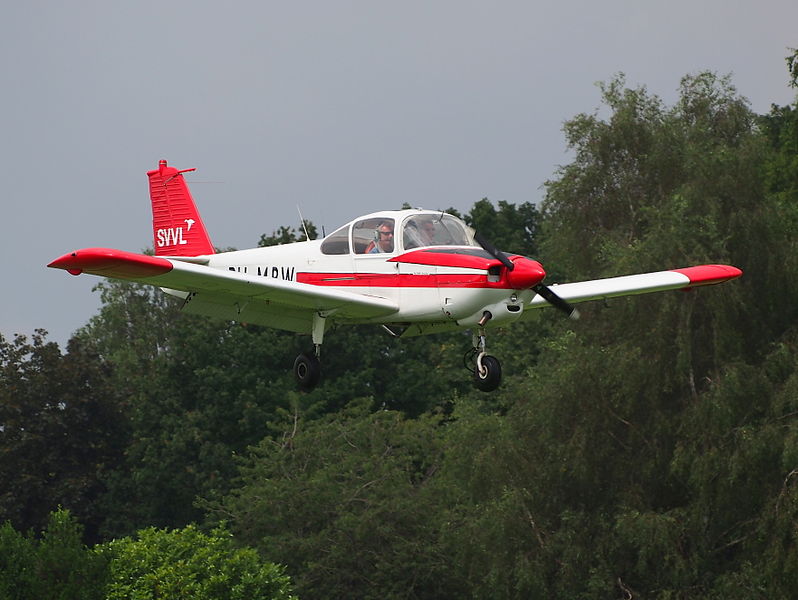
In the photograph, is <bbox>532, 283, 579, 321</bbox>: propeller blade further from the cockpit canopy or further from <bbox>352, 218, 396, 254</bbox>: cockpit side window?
<bbox>352, 218, 396, 254</bbox>: cockpit side window

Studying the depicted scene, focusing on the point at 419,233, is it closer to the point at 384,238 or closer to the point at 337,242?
the point at 384,238

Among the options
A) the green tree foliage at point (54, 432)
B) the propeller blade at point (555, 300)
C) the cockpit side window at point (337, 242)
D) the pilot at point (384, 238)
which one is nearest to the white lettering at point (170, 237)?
the cockpit side window at point (337, 242)

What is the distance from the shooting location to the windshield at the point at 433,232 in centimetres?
2100

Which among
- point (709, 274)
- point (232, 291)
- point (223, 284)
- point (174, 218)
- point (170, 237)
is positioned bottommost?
point (709, 274)

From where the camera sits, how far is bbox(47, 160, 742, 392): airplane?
1986 cm

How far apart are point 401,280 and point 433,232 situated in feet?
2.97

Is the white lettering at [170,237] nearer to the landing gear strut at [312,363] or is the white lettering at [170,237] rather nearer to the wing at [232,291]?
the wing at [232,291]

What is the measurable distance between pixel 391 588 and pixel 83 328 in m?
52.7

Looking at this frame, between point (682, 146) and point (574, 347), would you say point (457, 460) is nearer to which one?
point (574, 347)

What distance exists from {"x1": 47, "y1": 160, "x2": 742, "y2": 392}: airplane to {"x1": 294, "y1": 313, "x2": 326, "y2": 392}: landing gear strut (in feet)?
0.05

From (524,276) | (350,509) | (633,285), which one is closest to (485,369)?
(524,276)

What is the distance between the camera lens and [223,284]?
2019cm

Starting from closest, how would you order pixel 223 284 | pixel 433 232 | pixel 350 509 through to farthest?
1. pixel 223 284
2. pixel 433 232
3. pixel 350 509

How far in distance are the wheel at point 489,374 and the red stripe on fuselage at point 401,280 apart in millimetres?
1024
